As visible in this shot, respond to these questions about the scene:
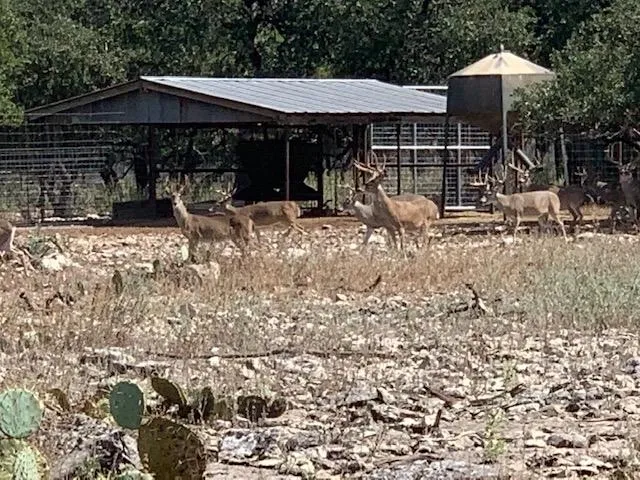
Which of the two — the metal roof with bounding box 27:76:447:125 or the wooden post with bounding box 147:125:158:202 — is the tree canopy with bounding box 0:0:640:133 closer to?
the metal roof with bounding box 27:76:447:125

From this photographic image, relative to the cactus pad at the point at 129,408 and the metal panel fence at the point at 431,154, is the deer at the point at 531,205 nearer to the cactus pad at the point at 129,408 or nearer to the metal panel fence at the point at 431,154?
the metal panel fence at the point at 431,154

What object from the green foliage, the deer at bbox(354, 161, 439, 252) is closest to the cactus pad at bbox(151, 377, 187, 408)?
the deer at bbox(354, 161, 439, 252)

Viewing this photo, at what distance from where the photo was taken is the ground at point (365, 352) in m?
8.50

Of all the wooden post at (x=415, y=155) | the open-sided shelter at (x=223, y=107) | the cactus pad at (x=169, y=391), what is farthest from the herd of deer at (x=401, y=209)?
the cactus pad at (x=169, y=391)

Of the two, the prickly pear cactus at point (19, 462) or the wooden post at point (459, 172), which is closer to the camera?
the prickly pear cactus at point (19, 462)

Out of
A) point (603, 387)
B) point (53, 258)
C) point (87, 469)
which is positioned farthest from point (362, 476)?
point (53, 258)

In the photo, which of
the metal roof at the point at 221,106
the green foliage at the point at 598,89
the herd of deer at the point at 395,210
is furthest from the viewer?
the metal roof at the point at 221,106

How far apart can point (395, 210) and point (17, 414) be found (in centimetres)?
1531

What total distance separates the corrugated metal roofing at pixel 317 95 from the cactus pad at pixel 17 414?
66.7 feet

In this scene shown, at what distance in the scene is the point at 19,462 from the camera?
21.8 feet

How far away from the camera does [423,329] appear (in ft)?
43.4

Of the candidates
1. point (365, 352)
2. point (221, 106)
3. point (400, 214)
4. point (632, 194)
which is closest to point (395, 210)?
point (400, 214)

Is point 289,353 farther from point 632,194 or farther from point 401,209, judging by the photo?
point 632,194

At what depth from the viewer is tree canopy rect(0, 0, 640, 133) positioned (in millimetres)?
36469
